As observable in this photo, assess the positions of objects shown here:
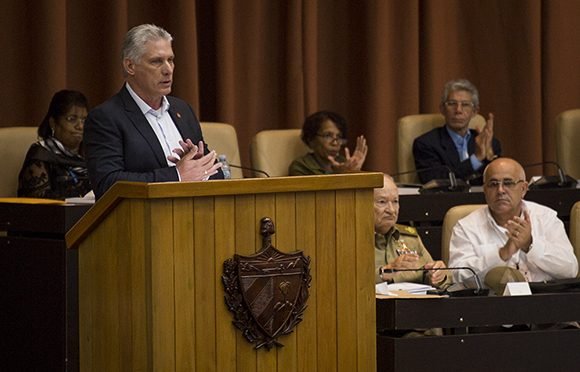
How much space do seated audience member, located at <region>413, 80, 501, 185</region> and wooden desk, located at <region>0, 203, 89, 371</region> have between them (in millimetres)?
2652

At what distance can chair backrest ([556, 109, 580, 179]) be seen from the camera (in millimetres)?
7566

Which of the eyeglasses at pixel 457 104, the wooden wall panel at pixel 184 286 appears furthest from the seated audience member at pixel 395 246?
the eyeglasses at pixel 457 104

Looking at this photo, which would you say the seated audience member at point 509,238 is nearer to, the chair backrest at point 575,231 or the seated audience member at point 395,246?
the chair backrest at point 575,231

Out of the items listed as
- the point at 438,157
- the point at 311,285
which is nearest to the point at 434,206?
the point at 438,157

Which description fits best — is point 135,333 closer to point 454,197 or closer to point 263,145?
point 454,197

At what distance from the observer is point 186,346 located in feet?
12.2

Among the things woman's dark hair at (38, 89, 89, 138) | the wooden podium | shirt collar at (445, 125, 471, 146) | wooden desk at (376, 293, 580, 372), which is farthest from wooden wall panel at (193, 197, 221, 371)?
shirt collar at (445, 125, 471, 146)

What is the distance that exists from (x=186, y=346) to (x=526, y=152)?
5.62 m

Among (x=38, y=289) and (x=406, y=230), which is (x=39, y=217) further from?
(x=406, y=230)

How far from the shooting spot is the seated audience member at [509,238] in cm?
546

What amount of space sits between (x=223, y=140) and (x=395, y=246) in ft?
5.58

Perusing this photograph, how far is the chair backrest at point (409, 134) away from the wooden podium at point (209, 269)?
3.45 meters

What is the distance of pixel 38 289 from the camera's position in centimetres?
514

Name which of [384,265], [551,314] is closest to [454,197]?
[384,265]
